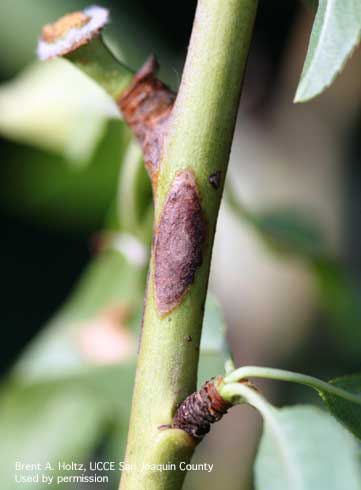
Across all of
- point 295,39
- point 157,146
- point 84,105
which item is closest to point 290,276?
point 295,39

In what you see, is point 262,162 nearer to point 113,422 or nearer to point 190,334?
point 113,422

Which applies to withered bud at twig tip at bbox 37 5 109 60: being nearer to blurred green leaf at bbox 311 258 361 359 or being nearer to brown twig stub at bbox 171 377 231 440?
brown twig stub at bbox 171 377 231 440

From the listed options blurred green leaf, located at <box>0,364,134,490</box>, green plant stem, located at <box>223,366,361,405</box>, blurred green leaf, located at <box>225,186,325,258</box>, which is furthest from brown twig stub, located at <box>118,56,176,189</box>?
blurred green leaf, located at <box>0,364,134,490</box>

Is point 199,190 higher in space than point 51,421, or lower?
higher

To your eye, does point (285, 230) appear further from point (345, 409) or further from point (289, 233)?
point (345, 409)

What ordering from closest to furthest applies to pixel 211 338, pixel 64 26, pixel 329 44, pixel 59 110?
pixel 329 44 → pixel 64 26 → pixel 211 338 → pixel 59 110

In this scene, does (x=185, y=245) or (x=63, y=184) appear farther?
(x=63, y=184)

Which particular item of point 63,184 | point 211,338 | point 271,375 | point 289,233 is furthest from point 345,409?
point 63,184
